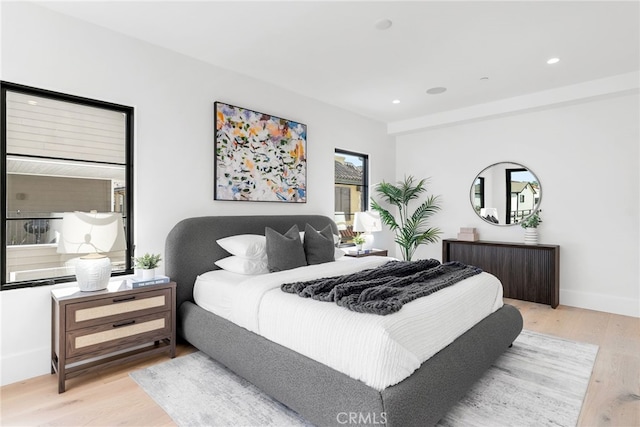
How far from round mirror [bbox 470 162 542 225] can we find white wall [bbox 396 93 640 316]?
3.6 inches

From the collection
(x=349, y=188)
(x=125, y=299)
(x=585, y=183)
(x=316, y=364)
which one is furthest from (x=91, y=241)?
(x=585, y=183)

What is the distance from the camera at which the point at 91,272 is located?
2.41 metres

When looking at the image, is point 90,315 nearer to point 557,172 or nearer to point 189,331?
point 189,331

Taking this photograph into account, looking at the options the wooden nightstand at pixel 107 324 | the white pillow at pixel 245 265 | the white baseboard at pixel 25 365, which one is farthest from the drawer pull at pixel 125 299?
the white pillow at pixel 245 265

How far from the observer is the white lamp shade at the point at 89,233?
221cm

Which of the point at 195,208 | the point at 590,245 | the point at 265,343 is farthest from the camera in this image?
the point at 590,245

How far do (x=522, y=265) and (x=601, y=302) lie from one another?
93cm

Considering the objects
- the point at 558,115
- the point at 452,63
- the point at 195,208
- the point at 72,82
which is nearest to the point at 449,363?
the point at 195,208

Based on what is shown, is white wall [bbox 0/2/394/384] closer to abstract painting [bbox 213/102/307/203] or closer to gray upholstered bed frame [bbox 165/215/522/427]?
abstract painting [bbox 213/102/307/203]

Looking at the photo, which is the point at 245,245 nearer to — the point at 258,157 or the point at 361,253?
the point at 258,157

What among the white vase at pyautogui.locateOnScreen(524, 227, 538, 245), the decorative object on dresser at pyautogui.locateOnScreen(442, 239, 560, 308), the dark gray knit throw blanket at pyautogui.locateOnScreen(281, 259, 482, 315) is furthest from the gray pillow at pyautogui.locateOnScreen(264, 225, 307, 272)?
the white vase at pyautogui.locateOnScreen(524, 227, 538, 245)

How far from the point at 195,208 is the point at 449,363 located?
2.56 meters

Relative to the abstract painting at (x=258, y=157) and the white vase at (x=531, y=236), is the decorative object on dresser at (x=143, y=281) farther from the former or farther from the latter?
the white vase at (x=531, y=236)

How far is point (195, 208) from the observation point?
333cm
